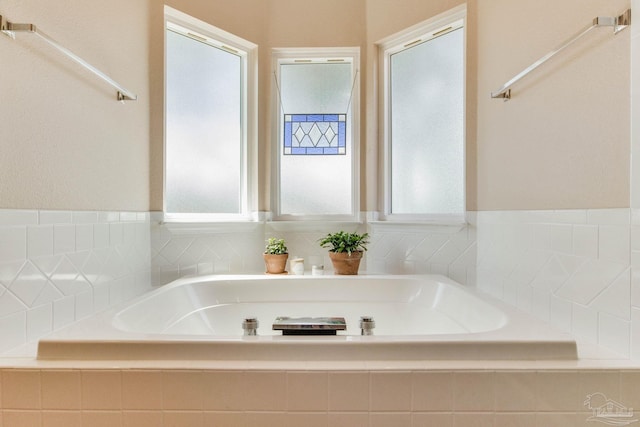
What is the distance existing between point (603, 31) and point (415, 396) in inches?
47.8

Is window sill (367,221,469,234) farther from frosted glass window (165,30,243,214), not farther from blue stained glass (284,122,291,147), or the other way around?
frosted glass window (165,30,243,214)

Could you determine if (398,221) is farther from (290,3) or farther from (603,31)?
(290,3)

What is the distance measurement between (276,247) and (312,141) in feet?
2.69

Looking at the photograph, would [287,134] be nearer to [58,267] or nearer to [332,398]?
[58,267]

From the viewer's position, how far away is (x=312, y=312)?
6.91 ft

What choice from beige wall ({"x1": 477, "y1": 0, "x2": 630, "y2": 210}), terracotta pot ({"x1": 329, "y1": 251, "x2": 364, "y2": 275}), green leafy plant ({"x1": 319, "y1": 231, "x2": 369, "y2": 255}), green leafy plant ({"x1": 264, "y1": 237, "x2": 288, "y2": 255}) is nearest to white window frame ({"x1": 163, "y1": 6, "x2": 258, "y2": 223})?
green leafy plant ({"x1": 264, "y1": 237, "x2": 288, "y2": 255})

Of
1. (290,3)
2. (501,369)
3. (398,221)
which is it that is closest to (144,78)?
(290,3)

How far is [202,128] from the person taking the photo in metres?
2.40

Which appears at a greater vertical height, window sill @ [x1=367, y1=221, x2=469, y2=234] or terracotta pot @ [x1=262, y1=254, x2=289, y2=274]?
window sill @ [x1=367, y1=221, x2=469, y2=234]

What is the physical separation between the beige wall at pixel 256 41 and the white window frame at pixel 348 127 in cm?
23

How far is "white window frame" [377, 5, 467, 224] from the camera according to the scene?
2.18 m

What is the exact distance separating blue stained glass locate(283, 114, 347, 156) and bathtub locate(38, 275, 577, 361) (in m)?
0.96

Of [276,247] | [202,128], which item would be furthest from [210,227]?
[202,128]

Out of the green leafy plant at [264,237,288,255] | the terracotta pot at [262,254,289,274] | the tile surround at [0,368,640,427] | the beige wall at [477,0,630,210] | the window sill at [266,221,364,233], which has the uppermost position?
the beige wall at [477,0,630,210]
